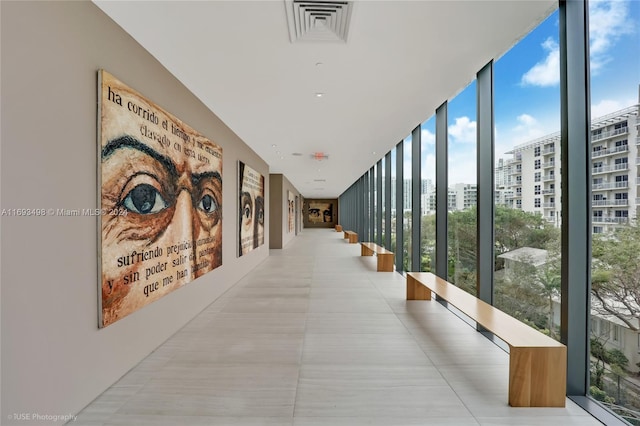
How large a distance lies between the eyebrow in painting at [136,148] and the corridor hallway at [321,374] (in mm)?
1891

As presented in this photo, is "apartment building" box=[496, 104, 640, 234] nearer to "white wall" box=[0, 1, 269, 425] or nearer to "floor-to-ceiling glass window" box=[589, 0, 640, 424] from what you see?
"floor-to-ceiling glass window" box=[589, 0, 640, 424]

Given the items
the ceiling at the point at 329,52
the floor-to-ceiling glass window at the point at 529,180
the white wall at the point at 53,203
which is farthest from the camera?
the floor-to-ceiling glass window at the point at 529,180

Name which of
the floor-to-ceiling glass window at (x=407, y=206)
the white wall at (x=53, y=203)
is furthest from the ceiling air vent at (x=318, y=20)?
the floor-to-ceiling glass window at (x=407, y=206)

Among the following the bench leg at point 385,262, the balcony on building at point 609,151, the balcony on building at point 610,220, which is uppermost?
the balcony on building at point 609,151

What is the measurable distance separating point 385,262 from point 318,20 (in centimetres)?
567

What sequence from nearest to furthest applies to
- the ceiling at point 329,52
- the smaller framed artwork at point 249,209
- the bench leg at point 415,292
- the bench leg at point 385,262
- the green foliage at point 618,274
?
the green foliage at point 618,274, the ceiling at point 329,52, the bench leg at point 415,292, the smaller framed artwork at point 249,209, the bench leg at point 385,262

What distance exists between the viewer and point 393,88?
11.6 feet

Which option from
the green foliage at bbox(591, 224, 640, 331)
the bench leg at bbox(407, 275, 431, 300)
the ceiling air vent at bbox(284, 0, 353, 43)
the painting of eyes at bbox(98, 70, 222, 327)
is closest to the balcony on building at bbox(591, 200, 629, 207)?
the green foliage at bbox(591, 224, 640, 331)

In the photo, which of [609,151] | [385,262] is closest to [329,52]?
[609,151]

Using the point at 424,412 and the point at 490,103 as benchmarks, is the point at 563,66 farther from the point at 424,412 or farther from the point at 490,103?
the point at 424,412

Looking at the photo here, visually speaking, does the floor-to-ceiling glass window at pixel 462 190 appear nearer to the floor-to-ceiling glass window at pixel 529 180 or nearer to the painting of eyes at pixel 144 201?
the floor-to-ceiling glass window at pixel 529 180

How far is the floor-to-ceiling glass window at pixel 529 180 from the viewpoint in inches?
100

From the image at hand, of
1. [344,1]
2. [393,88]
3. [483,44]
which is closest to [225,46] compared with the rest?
[344,1]

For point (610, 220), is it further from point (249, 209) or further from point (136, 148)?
point (249, 209)
